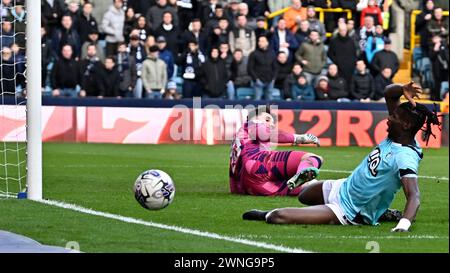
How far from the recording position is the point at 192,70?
27312 millimetres

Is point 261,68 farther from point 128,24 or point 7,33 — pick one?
point 7,33

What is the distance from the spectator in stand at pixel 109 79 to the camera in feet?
86.7

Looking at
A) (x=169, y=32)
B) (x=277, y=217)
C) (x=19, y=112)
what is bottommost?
(x=277, y=217)

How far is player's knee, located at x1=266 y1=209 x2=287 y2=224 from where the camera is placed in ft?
38.5

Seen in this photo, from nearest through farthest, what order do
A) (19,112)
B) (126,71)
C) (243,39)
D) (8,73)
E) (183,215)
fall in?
1. (183,215)
2. (19,112)
3. (8,73)
4. (126,71)
5. (243,39)

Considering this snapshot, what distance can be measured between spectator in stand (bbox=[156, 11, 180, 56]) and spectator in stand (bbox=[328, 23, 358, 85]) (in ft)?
12.4

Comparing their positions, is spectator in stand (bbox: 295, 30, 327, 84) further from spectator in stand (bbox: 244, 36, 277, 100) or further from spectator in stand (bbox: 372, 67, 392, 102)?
spectator in stand (bbox: 372, 67, 392, 102)

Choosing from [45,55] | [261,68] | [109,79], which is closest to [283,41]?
[261,68]

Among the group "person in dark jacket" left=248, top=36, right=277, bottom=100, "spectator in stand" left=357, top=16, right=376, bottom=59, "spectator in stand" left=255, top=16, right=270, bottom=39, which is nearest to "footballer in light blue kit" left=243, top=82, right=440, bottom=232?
"person in dark jacket" left=248, top=36, right=277, bottom=100

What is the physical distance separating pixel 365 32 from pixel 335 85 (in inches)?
85.0

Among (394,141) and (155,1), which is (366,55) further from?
(394,141)

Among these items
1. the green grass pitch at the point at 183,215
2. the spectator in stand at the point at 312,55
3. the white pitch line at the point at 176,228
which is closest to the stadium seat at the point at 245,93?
the spectator in stand at the point at 312,55

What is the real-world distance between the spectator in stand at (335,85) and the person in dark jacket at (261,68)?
1.37m
